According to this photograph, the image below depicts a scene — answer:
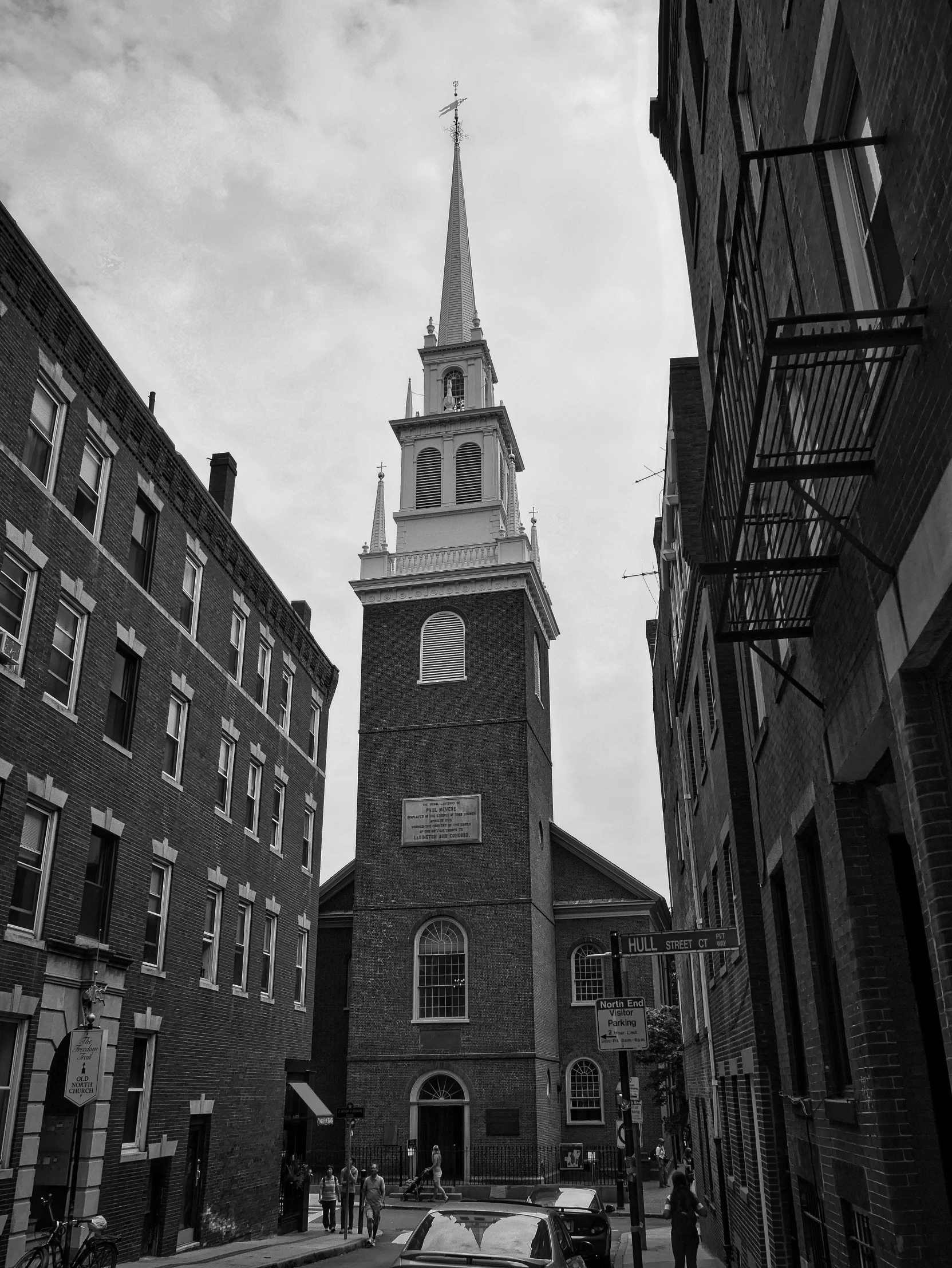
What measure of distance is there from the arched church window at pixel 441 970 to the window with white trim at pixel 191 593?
22.1m

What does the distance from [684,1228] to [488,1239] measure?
745 centimetres

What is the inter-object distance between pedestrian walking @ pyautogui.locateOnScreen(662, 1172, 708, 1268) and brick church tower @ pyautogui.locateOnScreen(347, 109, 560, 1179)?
22.5 m

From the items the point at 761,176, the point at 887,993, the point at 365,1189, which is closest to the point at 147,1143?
the point at 365,1189

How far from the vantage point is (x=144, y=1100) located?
749 inches

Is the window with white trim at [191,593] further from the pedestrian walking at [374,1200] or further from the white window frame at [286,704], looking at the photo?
the pedestrian walking at [374,1200]

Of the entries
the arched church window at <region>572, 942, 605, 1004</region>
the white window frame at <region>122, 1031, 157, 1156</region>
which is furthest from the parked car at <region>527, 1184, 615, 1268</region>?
the arched church window at <region>572, 942, 605, 1004</region>

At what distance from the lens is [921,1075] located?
6.84 meters

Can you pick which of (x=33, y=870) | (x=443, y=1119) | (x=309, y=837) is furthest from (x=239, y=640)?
(x=443, y=1119)

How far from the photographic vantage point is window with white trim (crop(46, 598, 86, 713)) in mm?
16797

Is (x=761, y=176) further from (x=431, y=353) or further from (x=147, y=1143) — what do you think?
(x=431, y=353)

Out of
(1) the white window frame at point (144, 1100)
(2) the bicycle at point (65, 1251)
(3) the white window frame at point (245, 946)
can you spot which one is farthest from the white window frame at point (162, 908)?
(2) the bicycle at point (65, 1251)

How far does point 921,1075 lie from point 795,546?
11.9 feet

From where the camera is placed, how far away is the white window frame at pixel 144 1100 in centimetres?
1838

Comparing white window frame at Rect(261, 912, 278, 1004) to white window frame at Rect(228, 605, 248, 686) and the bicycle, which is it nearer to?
white window frame at Rect(228, 605, 248, 686)
